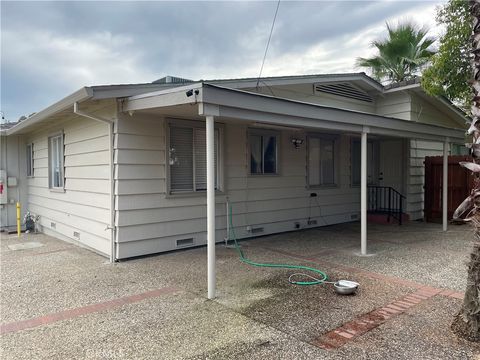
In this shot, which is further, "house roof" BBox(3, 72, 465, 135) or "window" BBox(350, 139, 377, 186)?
"window" BBox(350, 139, 377, 186)

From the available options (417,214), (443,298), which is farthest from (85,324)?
(417,214)

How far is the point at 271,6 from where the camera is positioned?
6.11 metres

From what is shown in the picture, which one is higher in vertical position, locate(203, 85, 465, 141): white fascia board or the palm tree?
the palm tree

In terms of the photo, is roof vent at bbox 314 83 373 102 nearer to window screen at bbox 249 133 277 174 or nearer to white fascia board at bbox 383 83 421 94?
white fascia board at bbox 383 83 421 94

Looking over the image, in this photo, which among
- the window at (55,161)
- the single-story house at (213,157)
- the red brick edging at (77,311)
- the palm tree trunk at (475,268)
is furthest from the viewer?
the window at (55,161)

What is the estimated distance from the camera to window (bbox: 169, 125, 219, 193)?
22.0ft

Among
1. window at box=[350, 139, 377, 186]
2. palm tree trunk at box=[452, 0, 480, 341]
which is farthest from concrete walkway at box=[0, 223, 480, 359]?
window at box=[350, 139, 377, 186]

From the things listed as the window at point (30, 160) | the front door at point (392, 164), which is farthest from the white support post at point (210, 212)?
the window at point (30, 160)

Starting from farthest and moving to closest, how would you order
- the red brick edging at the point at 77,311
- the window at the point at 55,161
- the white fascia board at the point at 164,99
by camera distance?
the window at the point at 55,161 < the white fascia board at the point at 164,99 < the red brick edging at the point at 77,311

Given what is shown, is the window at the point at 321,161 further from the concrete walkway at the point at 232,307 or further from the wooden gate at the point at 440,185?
the wooden gate at the point at 440,185

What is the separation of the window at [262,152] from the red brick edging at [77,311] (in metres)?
3.99

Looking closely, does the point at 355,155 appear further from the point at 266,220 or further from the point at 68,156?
the point at 68,156

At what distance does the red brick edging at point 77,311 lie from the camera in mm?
3706

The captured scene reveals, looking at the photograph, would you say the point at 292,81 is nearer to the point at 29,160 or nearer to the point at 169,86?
the point at 169,86
